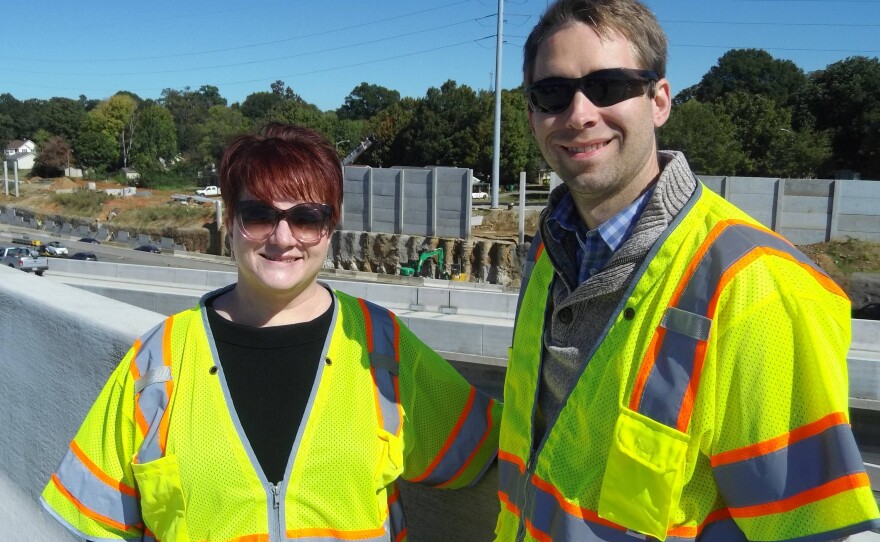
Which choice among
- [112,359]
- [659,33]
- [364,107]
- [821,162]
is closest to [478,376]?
[112,359]

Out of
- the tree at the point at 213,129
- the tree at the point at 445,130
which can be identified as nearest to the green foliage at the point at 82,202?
the tree at the point at 213,129

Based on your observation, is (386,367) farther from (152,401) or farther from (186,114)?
(186,114)

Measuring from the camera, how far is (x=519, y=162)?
207 ft

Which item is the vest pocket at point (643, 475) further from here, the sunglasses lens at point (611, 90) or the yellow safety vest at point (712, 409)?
the sunglasses lens at point (611, 90)

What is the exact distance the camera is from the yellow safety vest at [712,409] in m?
1.38

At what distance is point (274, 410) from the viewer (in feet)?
7.12

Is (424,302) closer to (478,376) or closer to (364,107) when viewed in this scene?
(478,376)

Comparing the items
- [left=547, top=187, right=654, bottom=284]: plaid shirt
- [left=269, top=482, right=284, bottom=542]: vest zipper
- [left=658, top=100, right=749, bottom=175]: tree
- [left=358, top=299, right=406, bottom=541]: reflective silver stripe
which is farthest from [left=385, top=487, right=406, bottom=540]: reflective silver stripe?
[left=658, top=100, right=749, bottom=175]: tree

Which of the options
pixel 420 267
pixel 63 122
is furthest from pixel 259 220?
pixel 63 122

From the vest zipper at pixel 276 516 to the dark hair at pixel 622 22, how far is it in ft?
4.35

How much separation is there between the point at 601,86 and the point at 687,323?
667 millimetres

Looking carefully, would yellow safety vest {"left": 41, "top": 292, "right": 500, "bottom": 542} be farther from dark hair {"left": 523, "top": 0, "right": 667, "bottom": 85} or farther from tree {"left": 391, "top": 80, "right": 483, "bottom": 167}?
tree {"left": 391, "top": 80, "right": 483, "bottom": 167}

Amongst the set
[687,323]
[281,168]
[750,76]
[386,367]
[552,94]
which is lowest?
[386,367]

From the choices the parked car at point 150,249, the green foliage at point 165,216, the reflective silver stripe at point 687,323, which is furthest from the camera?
the green foliage at point 165,216
